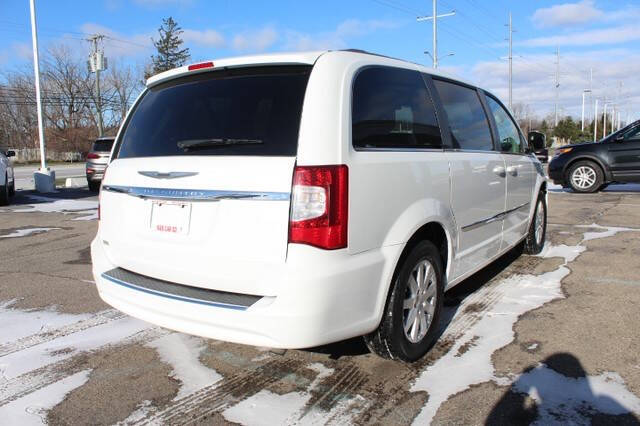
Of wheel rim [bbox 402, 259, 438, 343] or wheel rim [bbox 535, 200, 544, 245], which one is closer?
wheel rim [bbox 402, 259, 438, 343]

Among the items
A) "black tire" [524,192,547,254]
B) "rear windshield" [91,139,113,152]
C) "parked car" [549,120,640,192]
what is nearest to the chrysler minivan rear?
"black tire" [524,192,547,254]

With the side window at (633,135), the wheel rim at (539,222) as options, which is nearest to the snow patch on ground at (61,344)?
the wheel rim at (539,222)

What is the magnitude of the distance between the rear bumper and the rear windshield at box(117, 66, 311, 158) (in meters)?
0.57

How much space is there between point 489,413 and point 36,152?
6494cm

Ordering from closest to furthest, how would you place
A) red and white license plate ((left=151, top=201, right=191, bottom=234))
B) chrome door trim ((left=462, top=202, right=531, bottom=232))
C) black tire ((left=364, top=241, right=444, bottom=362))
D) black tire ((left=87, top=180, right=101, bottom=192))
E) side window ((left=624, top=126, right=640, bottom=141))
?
red and white license plate ((left=151, top=201, right=191, bottom=234))
black tire ((left=364, top=241, right=444, bottom=362))
chrome door trim ((left=462, top=202, right=531, bottom=232))
side window ((left=624, top=126, right=640, bottom=141))
black tire ((left=87, top=180, right=101, bottom=192))

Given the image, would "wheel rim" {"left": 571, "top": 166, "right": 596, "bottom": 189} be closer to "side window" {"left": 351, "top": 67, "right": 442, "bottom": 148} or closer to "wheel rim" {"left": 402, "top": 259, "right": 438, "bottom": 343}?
"side window" {"left": 351, "top": 67, "right": 442, "bottom": 148}

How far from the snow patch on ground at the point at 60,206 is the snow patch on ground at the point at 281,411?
9367mm

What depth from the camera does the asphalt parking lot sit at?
269 centimetres

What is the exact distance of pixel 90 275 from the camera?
5.38m

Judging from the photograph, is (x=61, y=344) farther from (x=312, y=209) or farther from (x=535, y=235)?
(x=535, y=235)

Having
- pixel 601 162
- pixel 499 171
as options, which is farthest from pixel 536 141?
pixel 601 162

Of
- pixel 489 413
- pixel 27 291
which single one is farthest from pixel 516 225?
pixel 27 291

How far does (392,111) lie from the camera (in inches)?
122

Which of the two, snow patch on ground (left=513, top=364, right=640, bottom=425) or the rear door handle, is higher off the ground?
the rear door handle
